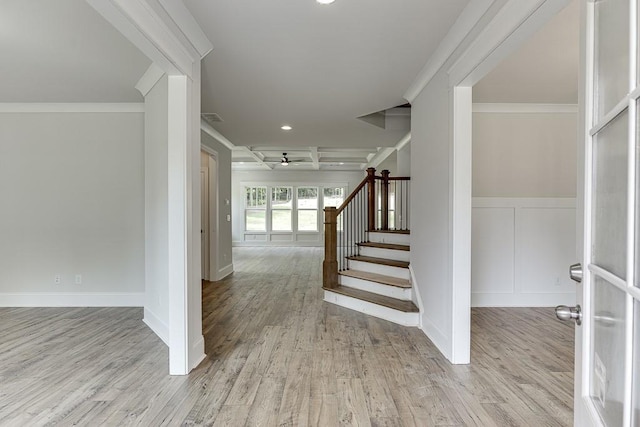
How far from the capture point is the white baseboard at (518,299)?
436cm

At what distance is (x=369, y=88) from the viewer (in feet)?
12.5

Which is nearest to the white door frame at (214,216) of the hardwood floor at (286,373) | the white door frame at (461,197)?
the hardwood floor at (286,373)

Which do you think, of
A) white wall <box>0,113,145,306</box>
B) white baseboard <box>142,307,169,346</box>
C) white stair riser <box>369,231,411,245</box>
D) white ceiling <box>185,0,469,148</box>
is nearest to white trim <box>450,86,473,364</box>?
white ceiling <box>185,0,469,148</box>

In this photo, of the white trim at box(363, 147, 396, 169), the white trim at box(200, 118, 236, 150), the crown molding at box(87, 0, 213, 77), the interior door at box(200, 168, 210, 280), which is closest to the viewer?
the crown molding at box(87, 0, 213, 77)

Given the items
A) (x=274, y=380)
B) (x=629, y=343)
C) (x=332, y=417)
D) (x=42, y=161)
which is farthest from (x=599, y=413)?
(x=42, y=161)

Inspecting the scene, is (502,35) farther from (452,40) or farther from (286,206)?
(286,206)

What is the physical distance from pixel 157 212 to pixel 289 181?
8.69 m

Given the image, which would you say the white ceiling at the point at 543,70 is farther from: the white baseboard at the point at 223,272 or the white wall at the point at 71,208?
the white baseboard at the point at 223,272

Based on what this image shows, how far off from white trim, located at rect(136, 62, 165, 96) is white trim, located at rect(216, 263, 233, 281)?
3405 mm

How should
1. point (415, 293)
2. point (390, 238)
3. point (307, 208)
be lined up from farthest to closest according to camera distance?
point (307, 208)
point (390, 238)
point (415, 293)

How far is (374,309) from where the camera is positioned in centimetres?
409

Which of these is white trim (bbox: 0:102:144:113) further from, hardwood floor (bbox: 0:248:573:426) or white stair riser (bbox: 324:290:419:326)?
white stair riser (bbox: 324:290:419:326)

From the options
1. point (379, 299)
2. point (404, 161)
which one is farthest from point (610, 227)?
point (404, 161)

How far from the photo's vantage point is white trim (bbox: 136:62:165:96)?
3220 millimetres
